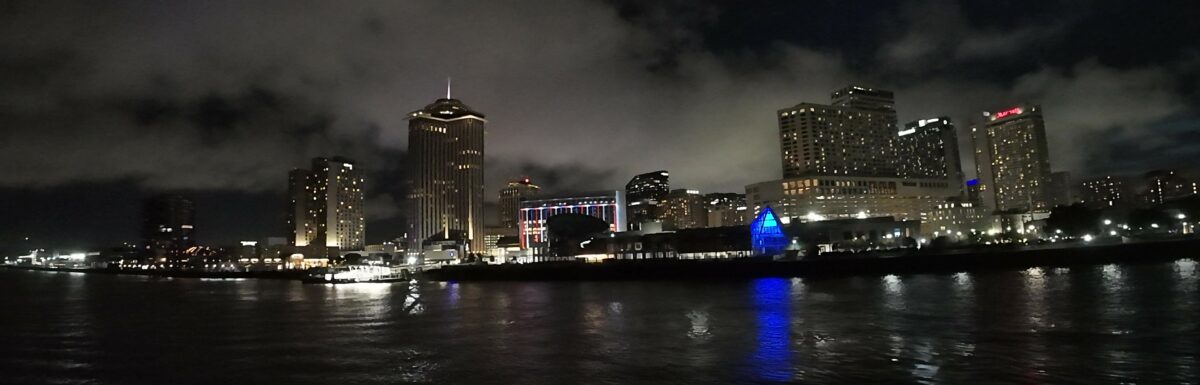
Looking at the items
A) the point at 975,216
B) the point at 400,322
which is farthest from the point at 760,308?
the point at 975,216

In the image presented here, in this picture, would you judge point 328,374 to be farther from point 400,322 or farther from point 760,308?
point 760,308

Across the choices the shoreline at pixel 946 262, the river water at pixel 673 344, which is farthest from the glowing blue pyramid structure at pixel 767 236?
the river water at pixel 673 344

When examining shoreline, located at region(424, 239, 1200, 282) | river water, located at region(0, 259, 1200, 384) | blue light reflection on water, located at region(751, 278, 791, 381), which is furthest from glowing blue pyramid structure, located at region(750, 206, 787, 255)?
blue light reflection on water, located at region(751, 278, 791, 381)

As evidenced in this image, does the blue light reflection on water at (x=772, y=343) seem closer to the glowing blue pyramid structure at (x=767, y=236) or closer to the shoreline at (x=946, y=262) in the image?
the shoreline at (x=946, y=262)

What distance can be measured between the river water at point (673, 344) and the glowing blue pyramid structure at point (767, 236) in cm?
7942

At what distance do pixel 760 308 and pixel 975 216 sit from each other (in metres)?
187

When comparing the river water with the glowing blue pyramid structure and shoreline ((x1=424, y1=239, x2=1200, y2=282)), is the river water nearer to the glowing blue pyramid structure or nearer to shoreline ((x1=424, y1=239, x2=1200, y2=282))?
shoreline ((x1=424, y1=239, x2=1200, y2=282))

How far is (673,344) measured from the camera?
25.7m

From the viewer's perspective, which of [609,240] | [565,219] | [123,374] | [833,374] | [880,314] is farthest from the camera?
[565,219]

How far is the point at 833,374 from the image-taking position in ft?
61.4

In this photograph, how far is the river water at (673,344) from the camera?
19453 mm

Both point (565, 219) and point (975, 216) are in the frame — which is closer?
point (565, 219)

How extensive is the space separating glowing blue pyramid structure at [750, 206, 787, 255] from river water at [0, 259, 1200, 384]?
79418 millimetres

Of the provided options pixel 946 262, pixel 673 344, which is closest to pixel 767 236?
pixel 946 262
